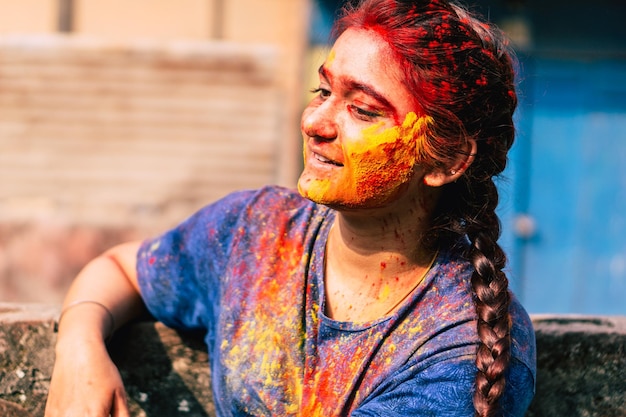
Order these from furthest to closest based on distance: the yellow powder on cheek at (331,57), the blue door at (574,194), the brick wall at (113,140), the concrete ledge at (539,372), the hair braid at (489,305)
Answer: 1. the brick wall at (113,140)
2. the blue door at (574,194)
3. the concrete ledge at (539,372)
4. the yellow powder on cheek at (331,57)
5. the hair braid at (489,305)

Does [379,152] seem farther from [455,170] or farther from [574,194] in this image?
[574,194]

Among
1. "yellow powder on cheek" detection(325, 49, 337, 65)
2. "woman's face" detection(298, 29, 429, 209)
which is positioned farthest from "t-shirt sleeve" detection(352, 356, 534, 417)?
"yellow powder on cheek" detection(325, 49, 337, 65)

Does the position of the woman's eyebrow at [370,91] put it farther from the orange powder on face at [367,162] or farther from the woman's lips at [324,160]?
the woman's lips at [324,160]

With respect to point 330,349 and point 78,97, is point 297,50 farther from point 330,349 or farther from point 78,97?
point 330,349

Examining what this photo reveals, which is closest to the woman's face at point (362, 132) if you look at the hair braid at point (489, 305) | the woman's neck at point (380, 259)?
the woman's neck at point (380, 259)

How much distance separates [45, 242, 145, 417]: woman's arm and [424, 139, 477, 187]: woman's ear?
90 centimetres

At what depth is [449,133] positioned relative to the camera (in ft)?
7.39

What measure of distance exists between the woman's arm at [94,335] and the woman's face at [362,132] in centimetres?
66

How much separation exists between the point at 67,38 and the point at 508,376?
217 inches

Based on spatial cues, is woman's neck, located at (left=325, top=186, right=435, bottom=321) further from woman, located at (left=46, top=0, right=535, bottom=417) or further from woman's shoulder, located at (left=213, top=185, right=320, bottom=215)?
woman's shoulder, located at (left=213, top=185, right=320, bottom=215)

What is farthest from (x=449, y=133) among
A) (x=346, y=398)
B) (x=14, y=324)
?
(x=14, y=324)

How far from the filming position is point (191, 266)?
263 cm

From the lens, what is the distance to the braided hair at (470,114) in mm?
2152

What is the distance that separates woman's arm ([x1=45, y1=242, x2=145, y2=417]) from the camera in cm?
221
